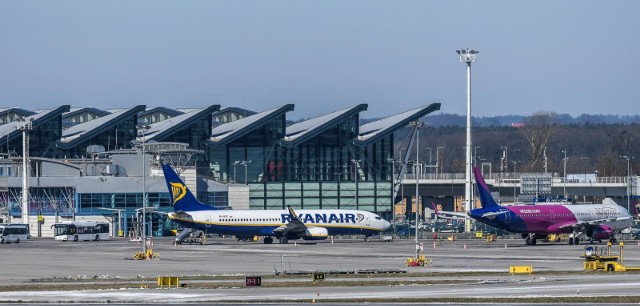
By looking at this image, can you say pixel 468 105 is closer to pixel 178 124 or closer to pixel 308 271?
pixel 178 124

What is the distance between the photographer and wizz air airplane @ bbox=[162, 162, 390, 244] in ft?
341

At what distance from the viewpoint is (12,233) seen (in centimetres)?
11675

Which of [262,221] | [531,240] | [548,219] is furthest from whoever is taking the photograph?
[262,221]

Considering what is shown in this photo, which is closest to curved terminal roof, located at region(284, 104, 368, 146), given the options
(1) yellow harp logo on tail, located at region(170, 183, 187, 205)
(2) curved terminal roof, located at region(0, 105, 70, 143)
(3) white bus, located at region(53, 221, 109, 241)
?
(2) curved terminal roof, located at region(0, 105, 70, 143)

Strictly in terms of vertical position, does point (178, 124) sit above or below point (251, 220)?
above

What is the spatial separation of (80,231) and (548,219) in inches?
1899

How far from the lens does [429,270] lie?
62125mm

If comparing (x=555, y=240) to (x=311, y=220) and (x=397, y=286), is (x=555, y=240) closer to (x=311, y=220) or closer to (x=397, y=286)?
(x=311, y=220)

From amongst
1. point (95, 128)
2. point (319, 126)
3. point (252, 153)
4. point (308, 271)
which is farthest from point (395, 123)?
point (308, 271)

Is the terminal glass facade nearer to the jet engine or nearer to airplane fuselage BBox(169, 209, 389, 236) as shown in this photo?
airplane fuselage BBox(169, 209, 389, 236)

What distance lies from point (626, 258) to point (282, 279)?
27.0m

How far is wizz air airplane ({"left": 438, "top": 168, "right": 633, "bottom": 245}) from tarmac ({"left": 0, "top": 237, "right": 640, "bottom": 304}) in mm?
1905

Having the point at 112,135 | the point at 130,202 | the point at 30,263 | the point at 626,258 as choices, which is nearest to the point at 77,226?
the point at 130,202

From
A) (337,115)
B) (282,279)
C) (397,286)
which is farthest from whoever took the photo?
(337,115)
